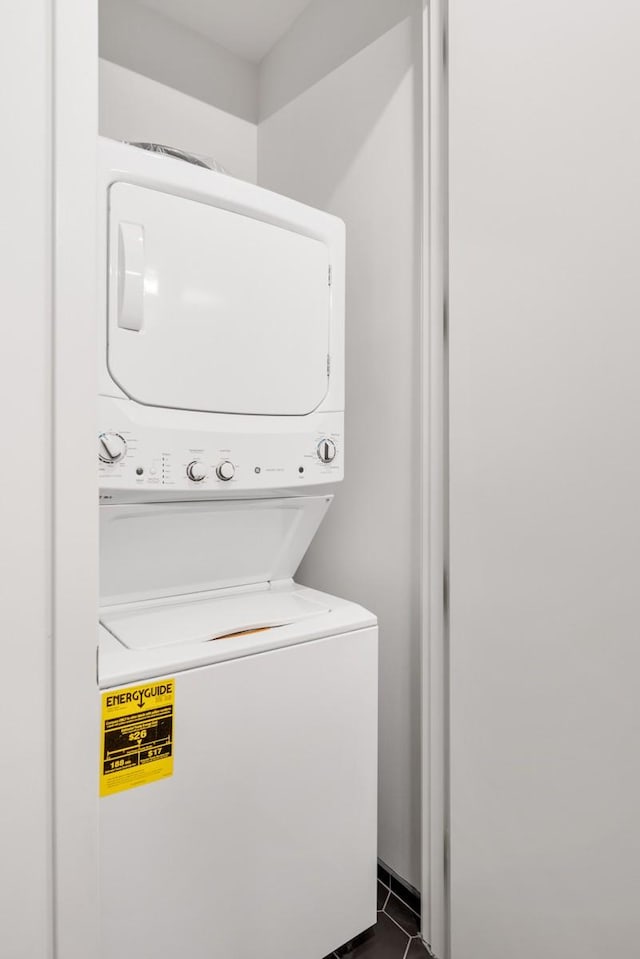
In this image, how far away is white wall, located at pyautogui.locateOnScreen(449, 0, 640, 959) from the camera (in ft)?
3.46

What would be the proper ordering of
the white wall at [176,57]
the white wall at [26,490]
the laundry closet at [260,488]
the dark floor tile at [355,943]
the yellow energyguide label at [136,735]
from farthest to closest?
the white wall at [176,57] < the dark floor tile at [355,943] < the laundry closet at [260,488] < the yellow energyguide label at [136,735] < the white wall at [26,490]

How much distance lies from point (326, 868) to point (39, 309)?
1.35m

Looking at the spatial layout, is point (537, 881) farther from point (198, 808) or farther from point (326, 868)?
point (198, 808)

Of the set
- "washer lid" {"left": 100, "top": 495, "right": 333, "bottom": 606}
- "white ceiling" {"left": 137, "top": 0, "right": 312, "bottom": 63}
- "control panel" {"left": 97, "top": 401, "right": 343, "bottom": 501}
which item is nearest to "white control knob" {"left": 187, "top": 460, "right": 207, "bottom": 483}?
"control panel" {"left": 97, "top": 401, "right": 343, "bottom": 501}

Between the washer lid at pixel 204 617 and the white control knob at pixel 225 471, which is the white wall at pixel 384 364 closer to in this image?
the washer lid at pixel 204 617

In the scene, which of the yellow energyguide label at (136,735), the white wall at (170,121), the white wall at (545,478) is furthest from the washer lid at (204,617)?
the white wall at (170,121)

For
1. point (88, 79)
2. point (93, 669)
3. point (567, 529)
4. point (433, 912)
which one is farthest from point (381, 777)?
point (88, 79)

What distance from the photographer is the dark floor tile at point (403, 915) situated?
1489 mm

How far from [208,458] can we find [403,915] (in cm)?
137

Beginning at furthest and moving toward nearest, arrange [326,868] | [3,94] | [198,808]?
[326,868], [198,808], [3,94]

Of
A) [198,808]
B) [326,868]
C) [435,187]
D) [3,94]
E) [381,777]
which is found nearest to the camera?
[3,94]

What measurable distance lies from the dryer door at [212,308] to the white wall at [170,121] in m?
0.89

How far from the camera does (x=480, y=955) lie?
1319 mm

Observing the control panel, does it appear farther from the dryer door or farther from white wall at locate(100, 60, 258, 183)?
white wall at locate(100, 60, 258, 183)
